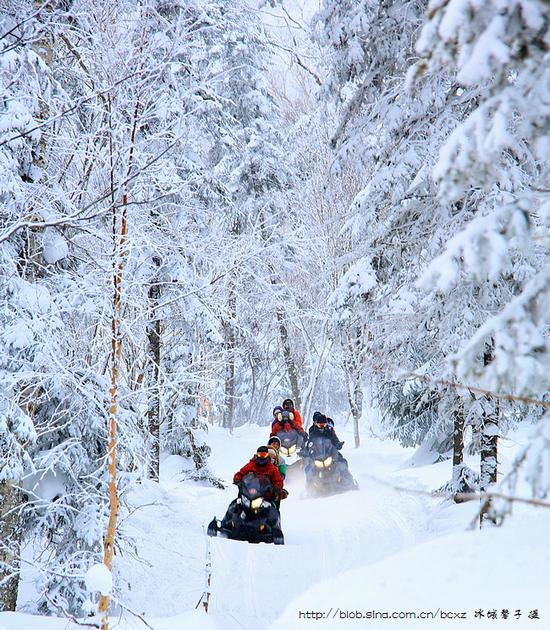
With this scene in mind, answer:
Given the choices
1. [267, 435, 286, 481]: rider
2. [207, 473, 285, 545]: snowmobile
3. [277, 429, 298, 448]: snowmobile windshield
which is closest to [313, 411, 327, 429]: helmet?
[267, 435, 286, 481]: rider

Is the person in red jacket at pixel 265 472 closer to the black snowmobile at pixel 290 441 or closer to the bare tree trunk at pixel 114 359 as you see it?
the bare tree trunk at pixel 114 359

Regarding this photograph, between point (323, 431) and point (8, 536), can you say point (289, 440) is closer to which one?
point (323, 431)

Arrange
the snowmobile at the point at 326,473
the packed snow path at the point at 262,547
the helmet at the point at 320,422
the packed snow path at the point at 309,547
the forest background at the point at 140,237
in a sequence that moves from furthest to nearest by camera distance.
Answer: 1. the helmet at the point at 320,422
2. the snowmobile at the point at 326,473
3. the packed snow path at the point at 262,547
4. the packed snow path at the point at 309,547
5. the forest background at the point at 140,237

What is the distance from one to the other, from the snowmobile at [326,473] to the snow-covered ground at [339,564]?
1.10 ft

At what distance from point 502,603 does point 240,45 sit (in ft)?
59.4

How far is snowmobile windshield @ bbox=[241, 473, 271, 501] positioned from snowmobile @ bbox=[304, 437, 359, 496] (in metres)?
3.18

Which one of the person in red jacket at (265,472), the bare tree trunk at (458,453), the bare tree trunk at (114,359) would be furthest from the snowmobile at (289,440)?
the bare tree trunk at (114,359)

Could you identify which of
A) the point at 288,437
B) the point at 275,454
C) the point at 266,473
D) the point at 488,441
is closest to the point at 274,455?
the point at 275,454

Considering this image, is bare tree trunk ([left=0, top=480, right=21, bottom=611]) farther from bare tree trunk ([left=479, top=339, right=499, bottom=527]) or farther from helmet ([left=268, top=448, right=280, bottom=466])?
bare tree trunk ([left=479, top=339, right=499, bottom=527])

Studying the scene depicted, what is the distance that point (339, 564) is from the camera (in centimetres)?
858

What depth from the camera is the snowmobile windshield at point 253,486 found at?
9504mm

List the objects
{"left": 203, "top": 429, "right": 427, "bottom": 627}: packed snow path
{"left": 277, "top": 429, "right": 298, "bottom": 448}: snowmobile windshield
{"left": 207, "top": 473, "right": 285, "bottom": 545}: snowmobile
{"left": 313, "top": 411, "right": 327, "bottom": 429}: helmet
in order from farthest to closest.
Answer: {"left": 277, "top": 429, "right": 298, "bottom": 448}: snowmobile windshield
{"left": 313, "top": 411, "right": 327, "bottom": 429}: helmet
{"left": 207, "top": 473, "right": 285, "bottom": 545}: snowmobile
{"left": 203, "top": 429, "right": 427, "bottom": 627}: packed snow path

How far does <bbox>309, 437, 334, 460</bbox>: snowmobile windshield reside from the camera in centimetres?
1260

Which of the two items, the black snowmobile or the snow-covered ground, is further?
the black snowmobile
